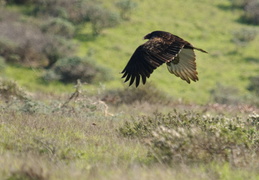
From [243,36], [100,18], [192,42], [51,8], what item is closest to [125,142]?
[100,18]

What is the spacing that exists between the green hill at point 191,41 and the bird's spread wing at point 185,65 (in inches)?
607

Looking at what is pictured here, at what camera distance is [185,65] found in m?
9.20

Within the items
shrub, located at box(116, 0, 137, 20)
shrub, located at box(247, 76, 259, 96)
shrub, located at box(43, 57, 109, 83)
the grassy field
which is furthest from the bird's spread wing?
shrub, located at box(116, 0, 137, 20)

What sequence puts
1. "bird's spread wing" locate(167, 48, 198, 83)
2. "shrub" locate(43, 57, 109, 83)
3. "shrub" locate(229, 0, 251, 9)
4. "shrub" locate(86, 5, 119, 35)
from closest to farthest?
1. "bird's spread wing" locate(167, 48, 198, 83)
2. "shrub" locate(43, 57, 109, 83)
3. "shrub" locate(86, 5, 119, 35)
4. "shrub" locate(229, 0, 251, 9)

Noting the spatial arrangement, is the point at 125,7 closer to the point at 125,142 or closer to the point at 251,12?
the point at 251,12

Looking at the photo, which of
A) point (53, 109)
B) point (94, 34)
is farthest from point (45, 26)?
point (53, 109)

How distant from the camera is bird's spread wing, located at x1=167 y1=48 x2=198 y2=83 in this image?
9.13 meters

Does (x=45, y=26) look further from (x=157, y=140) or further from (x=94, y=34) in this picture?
(x=157, y=140)

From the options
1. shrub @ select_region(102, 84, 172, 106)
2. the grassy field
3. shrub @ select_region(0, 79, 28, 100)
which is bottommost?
shrub @ select_region(102, 84, 172, 106)

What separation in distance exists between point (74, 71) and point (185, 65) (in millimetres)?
18737

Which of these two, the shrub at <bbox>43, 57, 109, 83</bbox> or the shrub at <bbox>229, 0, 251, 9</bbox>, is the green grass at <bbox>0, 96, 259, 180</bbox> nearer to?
the shrub at <bbox>43, 57, 109, 83</bbox>

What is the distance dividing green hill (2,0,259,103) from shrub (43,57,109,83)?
2.96 feet

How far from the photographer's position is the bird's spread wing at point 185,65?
9.13 meters

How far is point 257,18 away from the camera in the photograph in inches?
1592
